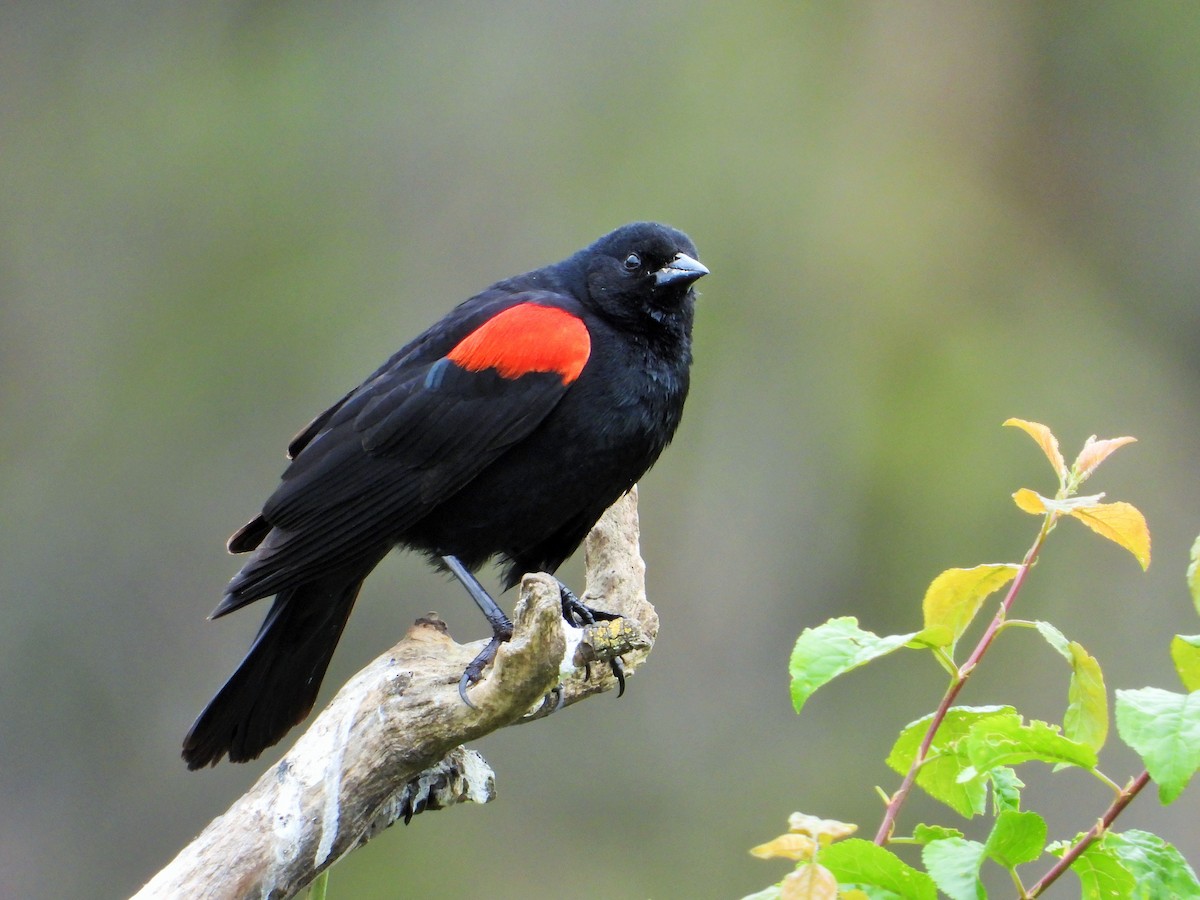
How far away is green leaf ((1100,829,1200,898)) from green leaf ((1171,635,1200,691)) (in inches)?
5.2

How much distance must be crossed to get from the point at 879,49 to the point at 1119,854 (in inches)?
226

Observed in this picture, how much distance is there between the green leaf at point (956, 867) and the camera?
0.93 metres

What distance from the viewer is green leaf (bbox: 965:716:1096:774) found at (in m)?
0.94

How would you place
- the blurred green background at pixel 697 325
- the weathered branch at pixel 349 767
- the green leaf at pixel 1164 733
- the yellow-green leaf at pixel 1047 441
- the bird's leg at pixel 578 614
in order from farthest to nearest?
the blurred green background at pixel 697 325, the bird's leg at pixel 578 614, the weathered branch at pixel 349 767, the yellow-green leaf at pixel 1047 441, the green leaf at pixel 1164 733

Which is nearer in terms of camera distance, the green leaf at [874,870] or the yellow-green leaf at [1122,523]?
the green leaf at [874,870]

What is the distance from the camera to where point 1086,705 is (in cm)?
107

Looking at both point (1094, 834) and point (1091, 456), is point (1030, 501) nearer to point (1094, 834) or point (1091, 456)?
point (1091, 456)

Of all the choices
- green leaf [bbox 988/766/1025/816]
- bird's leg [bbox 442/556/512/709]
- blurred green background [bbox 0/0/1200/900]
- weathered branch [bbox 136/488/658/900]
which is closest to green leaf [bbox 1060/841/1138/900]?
green leaf [bbox 988/766/1025/816]

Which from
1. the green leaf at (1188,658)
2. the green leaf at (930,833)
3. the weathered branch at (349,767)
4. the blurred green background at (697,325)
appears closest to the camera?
the green leaf at (1188,658)

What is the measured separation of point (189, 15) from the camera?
6.26m

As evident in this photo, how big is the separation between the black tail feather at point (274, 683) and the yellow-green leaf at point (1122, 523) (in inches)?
72.3

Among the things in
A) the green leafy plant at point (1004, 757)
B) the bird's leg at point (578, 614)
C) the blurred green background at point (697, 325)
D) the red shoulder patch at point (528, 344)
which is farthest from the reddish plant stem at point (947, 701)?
the blurred green background at point (697, 325)

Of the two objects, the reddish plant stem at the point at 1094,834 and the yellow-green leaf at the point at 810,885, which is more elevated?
the yellow-green leaf at the point at 810,885

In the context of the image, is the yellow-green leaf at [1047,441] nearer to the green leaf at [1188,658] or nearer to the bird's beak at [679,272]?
the green leaf at [1188,658]
